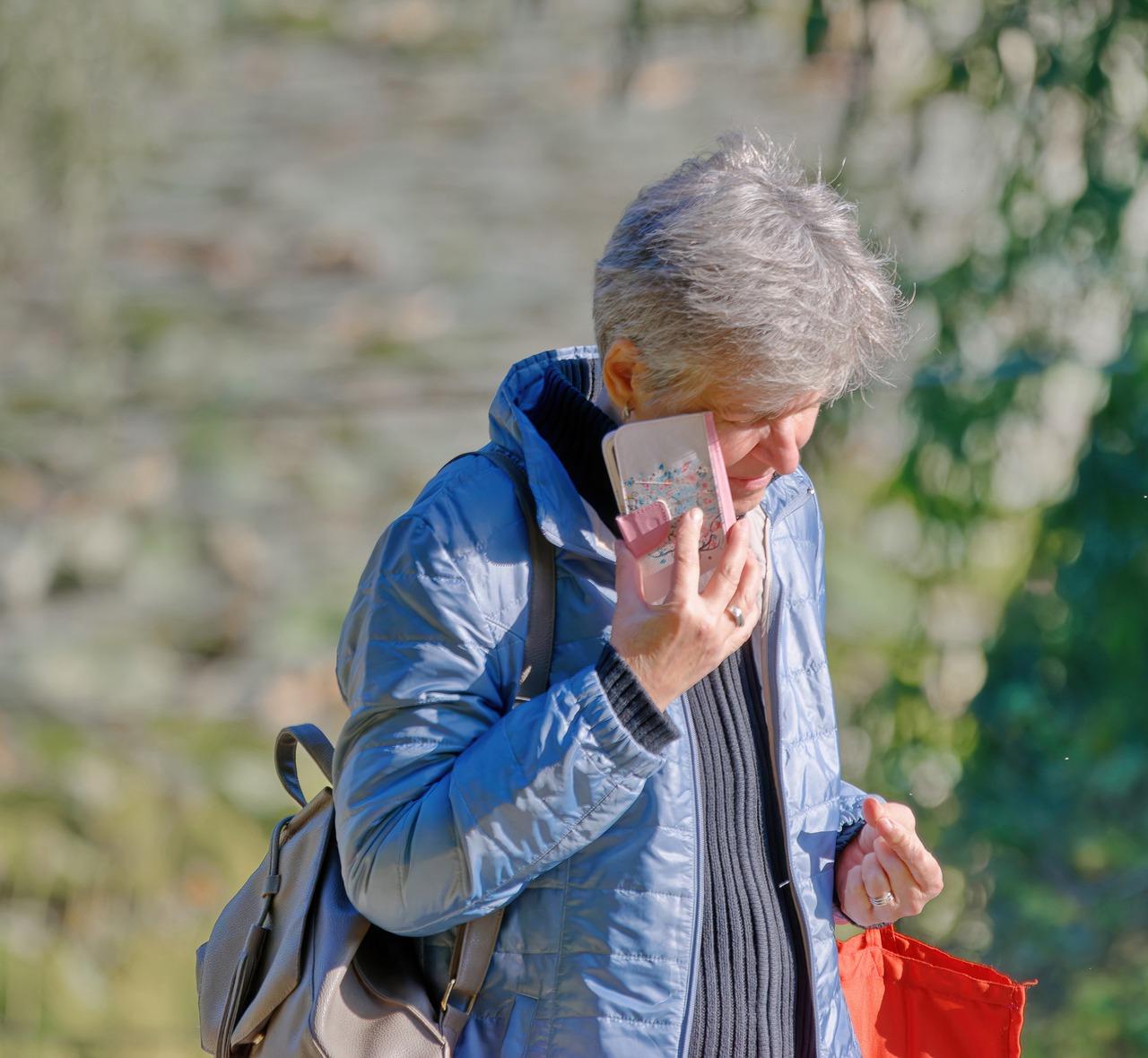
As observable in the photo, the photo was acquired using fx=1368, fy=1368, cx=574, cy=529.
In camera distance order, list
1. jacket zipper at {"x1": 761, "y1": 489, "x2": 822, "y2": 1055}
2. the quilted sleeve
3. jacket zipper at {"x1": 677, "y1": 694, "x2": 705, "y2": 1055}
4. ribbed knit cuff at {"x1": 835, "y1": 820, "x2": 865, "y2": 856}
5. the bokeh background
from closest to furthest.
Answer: the quilted sleeve
jacket zipper at {"x1": 677, "y1": 694, "x2": 705, "y2": 1055}
jacket zipper at {"x1": 761, "y1": 489, "x2": 822, "y2": 1055}
ribbed knit cuff at {"x1": 835, "y1": 820, "x2": 865, "y2": 856}
the bokeh background

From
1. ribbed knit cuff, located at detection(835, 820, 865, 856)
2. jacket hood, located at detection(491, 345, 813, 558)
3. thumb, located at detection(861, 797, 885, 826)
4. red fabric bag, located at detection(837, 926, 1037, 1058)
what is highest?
jacket hood, located at detection(491, 345, 813, 558)

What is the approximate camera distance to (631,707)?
1291 millimetres

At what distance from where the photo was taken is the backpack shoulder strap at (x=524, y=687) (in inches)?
53.3

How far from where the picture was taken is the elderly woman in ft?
4.22

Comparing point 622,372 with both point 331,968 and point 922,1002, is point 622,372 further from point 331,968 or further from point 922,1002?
point 922,1002

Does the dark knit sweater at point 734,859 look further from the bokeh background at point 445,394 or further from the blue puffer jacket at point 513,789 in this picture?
the bokeh background at point 445,394

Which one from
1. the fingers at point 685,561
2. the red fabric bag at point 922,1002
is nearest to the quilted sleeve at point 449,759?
the fingers at point 685,561

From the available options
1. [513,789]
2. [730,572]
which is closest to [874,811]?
[730,572]

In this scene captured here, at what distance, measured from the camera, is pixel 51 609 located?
407 cm

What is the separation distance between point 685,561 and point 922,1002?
0.85 metres

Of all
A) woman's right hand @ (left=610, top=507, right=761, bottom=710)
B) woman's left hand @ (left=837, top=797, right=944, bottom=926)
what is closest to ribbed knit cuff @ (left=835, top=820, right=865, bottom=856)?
woman's left hand @ (left=837, top=797, right=944, bottom=926)

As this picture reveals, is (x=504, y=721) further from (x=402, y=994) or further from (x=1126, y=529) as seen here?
(x=1126, y=529)

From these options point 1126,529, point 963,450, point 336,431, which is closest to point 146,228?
point 336,431

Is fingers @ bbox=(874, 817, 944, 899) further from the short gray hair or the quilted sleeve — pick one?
the short gray hair
